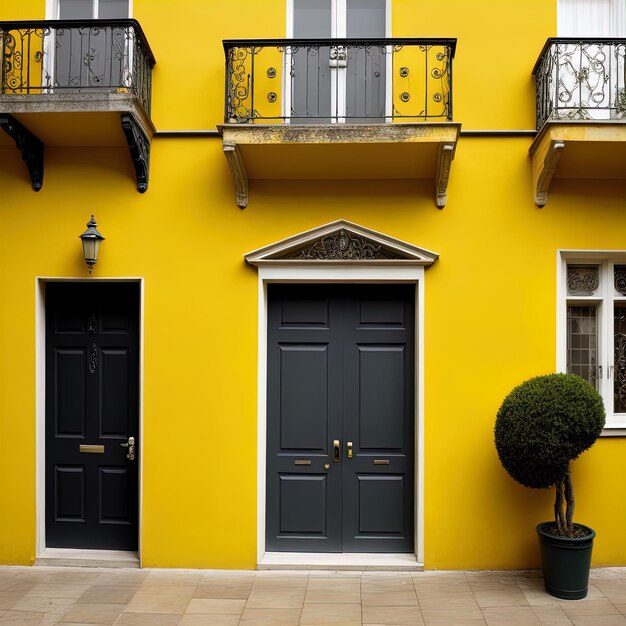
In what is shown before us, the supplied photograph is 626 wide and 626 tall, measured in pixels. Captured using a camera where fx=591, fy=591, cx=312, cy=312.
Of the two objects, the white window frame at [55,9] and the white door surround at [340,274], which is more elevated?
the white window frame at [55,9]

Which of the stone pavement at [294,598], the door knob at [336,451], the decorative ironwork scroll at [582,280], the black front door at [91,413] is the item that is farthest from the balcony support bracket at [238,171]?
the stone pavement at [294,598]

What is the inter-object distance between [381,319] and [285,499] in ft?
7.00

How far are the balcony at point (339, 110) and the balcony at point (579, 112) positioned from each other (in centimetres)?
93

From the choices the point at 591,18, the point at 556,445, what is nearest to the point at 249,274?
the point at 556,445

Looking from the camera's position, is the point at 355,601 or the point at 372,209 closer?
the point at 355,601

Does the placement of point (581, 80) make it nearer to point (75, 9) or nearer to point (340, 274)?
point (340, 274)

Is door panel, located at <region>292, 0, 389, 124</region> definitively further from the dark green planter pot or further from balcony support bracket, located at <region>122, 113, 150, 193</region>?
the dark green planter pot

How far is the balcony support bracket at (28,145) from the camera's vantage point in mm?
5633

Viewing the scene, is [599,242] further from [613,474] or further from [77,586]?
[77,586]

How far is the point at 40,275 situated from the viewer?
6.09m

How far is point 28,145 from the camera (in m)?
5.89

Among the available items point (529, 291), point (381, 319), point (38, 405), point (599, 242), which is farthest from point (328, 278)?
point (38, 405)

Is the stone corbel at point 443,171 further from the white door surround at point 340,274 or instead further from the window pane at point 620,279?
the window pane at point 620,279

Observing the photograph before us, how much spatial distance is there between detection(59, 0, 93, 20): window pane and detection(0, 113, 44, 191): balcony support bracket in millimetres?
1475
